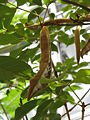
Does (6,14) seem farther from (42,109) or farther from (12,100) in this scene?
(12,100)

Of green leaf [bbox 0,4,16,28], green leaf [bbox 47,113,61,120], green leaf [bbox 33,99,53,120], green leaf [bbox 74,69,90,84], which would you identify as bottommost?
green leaf [bbox 47,113,61,120]

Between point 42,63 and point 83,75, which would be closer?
point 42,63

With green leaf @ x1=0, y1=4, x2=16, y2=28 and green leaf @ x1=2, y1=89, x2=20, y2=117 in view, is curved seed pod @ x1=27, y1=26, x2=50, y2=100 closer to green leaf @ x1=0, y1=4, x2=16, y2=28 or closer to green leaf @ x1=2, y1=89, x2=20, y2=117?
green leaf @ x1=0, y1=4, x2=16, y2=28

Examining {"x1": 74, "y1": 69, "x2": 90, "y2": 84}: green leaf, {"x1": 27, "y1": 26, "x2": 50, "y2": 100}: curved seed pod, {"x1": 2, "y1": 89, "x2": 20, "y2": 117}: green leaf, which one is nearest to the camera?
{"x1": 27, "y1": 26, "x2": 50, "y2": 100}: curved seed pod

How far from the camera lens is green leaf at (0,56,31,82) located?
41 centimetres

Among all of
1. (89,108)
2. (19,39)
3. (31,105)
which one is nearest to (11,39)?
(19,39)

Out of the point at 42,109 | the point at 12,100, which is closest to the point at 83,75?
the point at 42,109

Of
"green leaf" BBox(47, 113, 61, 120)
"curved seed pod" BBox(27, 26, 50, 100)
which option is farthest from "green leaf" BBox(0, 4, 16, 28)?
"green leaf" BBox(47, 113, 61, 120)

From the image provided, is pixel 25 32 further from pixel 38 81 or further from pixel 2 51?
pixel 38 81

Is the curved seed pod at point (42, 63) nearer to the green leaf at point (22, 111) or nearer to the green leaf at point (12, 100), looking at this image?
the green leaf at point (22, 111)

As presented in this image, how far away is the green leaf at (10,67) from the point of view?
0.41m

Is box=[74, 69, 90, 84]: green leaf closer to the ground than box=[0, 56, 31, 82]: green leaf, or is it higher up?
closer to the ground

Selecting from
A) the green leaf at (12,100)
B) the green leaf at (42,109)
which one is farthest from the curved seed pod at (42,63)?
the green leaf at (12,100)

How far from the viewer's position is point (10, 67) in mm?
416
